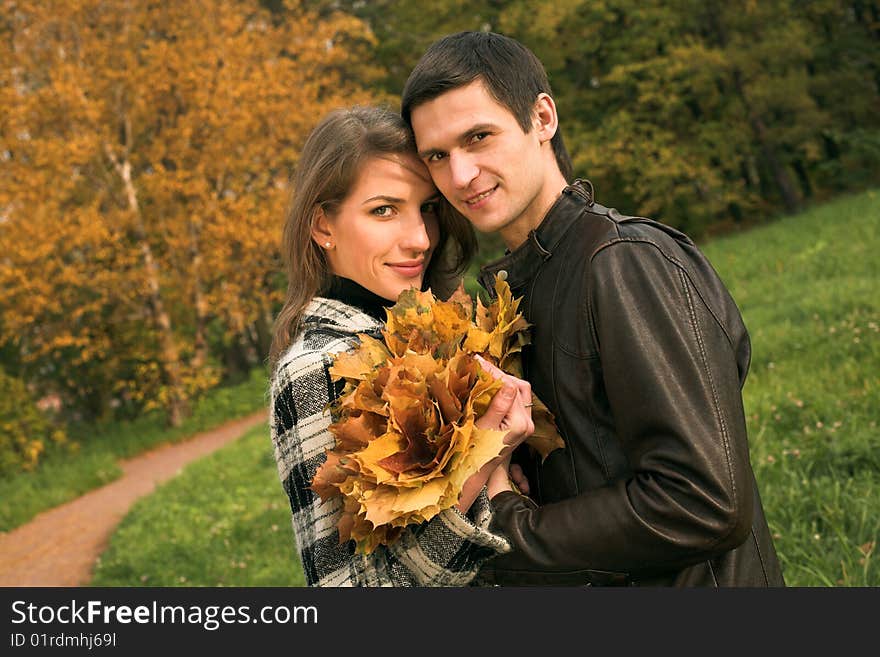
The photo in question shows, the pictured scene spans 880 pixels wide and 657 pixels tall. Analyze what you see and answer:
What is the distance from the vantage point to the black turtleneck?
2609 millimetres

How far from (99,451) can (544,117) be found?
14155mm

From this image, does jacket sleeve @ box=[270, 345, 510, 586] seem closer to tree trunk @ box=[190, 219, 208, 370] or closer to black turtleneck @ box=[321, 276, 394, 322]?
black turtleneck @ box=[321, 276, 394, 322]

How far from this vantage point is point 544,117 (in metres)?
2.36

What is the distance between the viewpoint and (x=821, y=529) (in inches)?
168

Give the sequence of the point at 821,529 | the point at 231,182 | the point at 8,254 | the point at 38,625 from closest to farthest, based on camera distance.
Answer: the point at 38,625
the point at 821,529
the point at 8,254
the point at 231,182

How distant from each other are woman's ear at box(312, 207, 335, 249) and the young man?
0.49 m

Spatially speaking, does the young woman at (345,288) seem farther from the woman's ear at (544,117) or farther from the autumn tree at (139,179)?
the autumn tree at (139,179)

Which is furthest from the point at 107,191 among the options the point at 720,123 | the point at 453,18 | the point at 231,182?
the point at 720,123

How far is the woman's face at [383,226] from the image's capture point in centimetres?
257

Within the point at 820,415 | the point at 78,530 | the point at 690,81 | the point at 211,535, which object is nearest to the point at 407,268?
the point at 820,415

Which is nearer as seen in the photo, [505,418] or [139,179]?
[505,418]

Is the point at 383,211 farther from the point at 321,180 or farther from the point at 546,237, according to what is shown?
the point at 546,237

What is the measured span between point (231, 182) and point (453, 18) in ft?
37.0

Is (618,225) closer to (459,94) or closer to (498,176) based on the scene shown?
(498,176)
